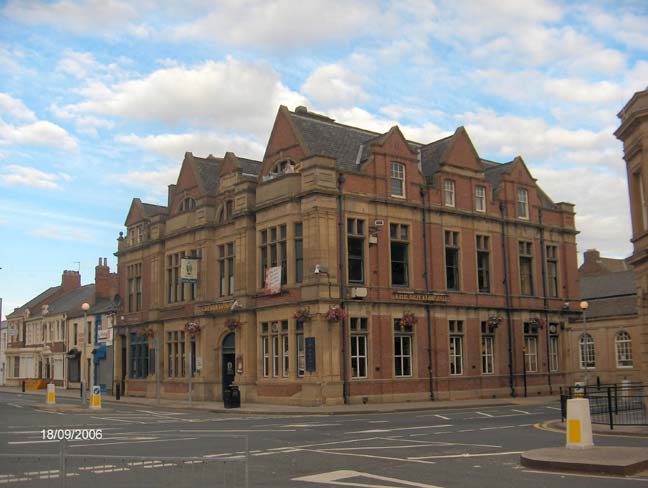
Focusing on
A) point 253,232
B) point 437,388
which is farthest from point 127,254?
point 437,388

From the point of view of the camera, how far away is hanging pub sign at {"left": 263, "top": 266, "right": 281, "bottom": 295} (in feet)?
121

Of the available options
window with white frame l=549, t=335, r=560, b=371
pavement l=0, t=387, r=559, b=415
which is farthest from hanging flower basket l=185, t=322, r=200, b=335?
window with white frame l=549, t=335, r=560, b=371

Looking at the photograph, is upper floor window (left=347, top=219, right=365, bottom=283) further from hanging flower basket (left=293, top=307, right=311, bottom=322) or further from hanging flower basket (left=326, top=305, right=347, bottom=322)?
hanging flower basket (left=293, top=307, right=311, bottom=322)

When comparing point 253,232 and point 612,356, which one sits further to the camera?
point 612,356

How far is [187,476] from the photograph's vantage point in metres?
10.2

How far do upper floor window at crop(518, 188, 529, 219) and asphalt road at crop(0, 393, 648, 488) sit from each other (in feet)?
59.3

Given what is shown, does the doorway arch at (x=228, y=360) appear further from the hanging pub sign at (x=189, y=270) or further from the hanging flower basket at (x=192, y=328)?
the hanging pub sign at (x=189, y=270)

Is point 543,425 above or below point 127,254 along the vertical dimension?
below

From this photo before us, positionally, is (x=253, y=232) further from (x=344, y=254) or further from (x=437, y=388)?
(x=437, y=388)

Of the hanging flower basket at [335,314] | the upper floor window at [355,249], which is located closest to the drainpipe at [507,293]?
the upper floor window at [355,249]

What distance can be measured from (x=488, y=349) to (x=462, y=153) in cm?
1123

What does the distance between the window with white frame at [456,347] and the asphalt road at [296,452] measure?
991cm

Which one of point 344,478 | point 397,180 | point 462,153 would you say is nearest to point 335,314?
point 397,180

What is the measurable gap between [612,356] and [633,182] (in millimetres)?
31476
